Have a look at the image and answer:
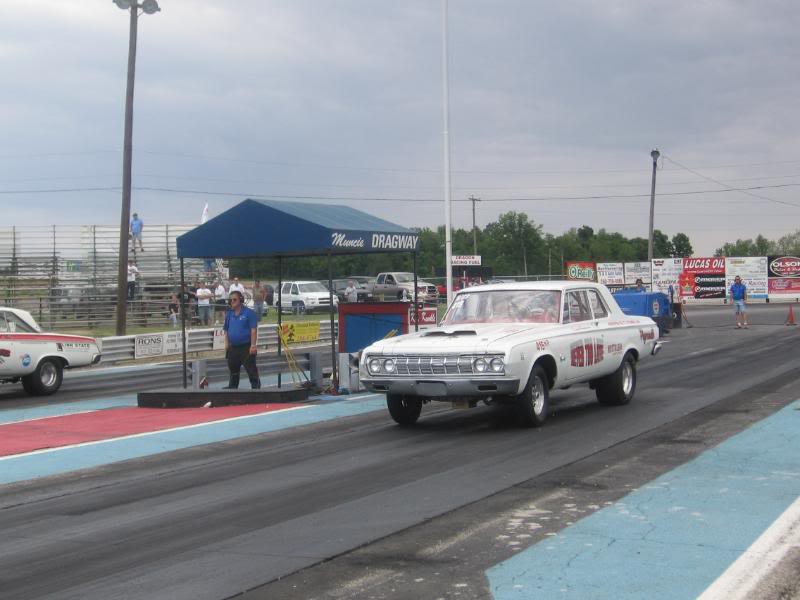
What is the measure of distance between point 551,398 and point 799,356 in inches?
366

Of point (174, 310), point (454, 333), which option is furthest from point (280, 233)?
point (174, 310)

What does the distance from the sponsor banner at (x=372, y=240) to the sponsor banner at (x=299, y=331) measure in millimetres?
2459

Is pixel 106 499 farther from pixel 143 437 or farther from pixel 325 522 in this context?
pixel 143 437

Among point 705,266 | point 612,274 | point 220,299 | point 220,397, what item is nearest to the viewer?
point 220,397

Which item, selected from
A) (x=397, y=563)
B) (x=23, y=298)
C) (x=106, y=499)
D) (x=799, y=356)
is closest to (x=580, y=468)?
(x=397, y=563)

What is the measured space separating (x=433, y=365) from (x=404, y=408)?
138 centimetres

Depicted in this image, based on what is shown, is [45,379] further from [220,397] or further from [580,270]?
[580,270]

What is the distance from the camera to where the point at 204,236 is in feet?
51.7

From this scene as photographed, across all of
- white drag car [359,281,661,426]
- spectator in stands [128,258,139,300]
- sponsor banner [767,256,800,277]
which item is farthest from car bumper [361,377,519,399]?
sponsor banner [767,256,800,277]

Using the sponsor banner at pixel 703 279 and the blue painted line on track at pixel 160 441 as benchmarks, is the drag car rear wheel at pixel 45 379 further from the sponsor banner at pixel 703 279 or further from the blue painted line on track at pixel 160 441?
the sponsor banner at pixel 703 279

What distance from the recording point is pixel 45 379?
60.7 ft

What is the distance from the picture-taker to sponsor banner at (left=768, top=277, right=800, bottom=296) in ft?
179

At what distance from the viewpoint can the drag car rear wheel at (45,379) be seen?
720 inches

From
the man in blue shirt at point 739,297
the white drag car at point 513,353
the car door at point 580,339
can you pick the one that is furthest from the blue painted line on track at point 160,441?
the man in blue shirt at point 739,297
